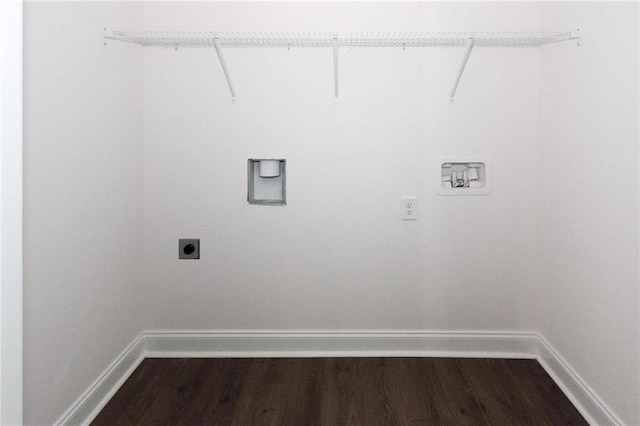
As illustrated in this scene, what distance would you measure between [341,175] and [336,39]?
2.27 feet

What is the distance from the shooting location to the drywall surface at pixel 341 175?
2.06 metres

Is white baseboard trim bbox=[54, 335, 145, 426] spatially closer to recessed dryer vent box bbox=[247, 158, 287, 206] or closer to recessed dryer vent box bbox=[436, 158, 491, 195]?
recessed dryer vent box bbox=[247, 158, 287, 206]

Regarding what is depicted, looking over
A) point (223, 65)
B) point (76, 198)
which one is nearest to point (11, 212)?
point (76, 198)

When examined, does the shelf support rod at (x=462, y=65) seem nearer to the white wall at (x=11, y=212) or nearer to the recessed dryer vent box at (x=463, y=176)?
the recessed dryer vent box at (x=463, y=176)

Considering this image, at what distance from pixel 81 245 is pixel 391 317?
5.07ft

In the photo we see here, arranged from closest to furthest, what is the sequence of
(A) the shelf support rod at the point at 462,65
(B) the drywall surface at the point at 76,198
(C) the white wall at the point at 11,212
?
(C) the white wall at the point at 11,212 < (B) the drywall surface at the point at 76,198 < (A) the shelf support rod at the point at 462,65

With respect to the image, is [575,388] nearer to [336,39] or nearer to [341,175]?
[341,175]

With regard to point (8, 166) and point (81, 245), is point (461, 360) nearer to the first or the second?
point (81, 245)

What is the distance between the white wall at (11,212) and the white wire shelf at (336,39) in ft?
2.09

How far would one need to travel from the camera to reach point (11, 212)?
3.78 ft

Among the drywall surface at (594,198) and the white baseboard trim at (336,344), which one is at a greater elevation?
the drywall surface at (594,198)

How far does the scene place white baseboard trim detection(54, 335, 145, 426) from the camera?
59.6 inches

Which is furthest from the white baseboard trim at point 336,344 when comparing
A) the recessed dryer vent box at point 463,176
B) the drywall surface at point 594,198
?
the recessed dryer vent box at point 463,176

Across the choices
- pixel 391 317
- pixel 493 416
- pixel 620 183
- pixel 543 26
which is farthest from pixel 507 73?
pixel 493 416
